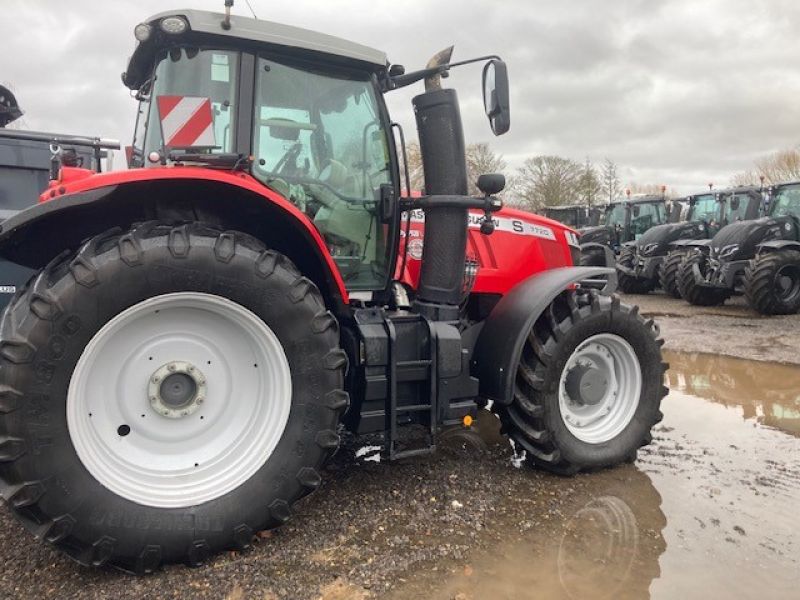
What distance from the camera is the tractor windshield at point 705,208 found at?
15312mm

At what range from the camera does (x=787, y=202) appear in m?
13.0

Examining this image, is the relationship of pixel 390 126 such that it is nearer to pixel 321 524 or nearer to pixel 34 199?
pixel 321 524

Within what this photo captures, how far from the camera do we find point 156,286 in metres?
2.56

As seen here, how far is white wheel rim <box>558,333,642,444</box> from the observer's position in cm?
387

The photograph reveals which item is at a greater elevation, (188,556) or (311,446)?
(311,446)

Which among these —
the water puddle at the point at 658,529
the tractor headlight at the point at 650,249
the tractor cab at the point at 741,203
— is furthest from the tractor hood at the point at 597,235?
the water puddle at the point at 658,529

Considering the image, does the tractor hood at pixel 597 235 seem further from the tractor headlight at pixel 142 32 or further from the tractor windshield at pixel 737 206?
the tractor headlight at pixel 142 32

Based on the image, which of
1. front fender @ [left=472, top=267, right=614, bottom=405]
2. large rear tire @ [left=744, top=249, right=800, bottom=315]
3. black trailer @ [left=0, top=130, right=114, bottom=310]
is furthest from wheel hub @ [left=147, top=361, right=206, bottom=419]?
large rear tire @ [left=744, top=249, right=800, bottom=315]

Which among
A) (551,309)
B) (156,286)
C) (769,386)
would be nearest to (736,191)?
(769,386)

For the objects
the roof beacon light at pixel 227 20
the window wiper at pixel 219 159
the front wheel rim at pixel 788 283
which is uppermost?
the roof beacon light at pixel 227 20

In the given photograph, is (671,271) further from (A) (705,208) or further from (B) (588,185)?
(B) (588,185)

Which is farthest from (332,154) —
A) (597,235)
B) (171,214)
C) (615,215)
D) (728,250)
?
(615,215)

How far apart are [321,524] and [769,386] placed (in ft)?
16.1

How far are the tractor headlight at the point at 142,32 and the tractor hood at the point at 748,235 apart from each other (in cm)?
1095
